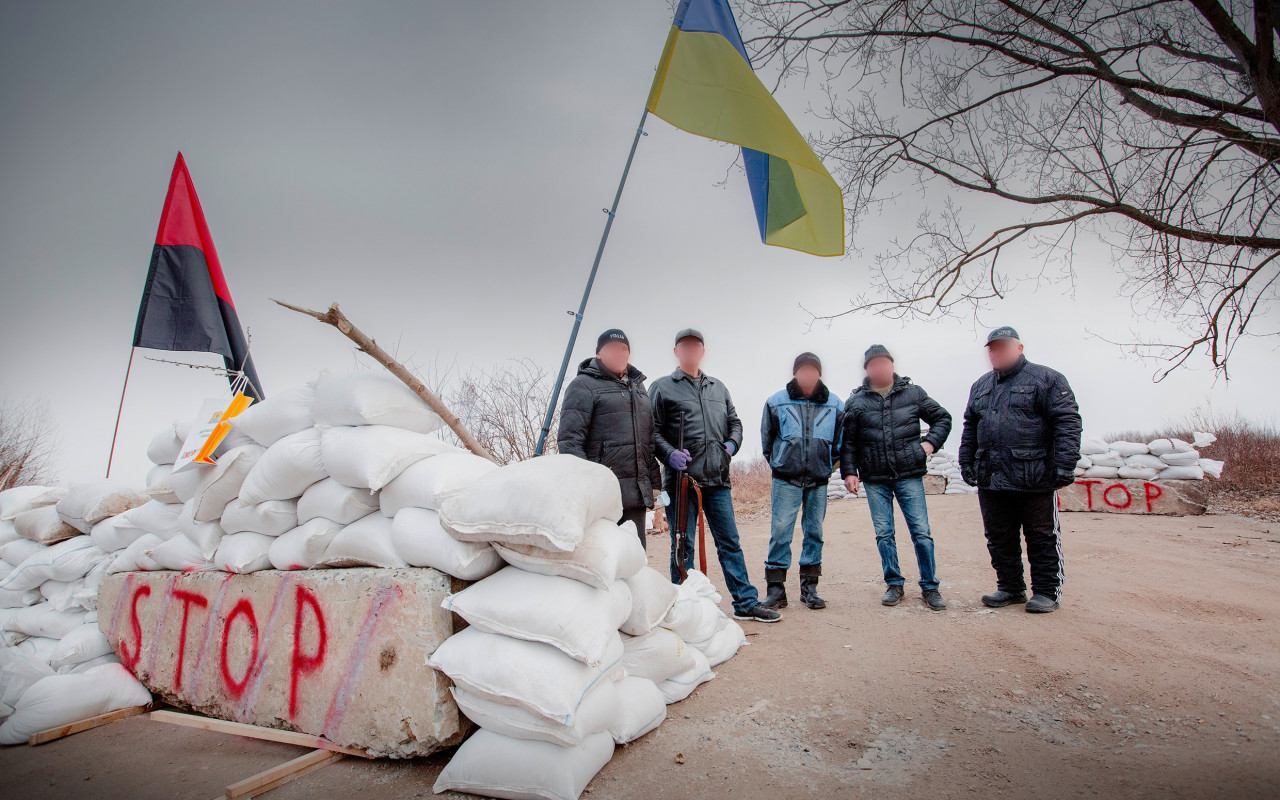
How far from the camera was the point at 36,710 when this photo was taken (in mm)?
2670

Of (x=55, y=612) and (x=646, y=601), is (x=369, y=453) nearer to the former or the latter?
(x=646, y=601)

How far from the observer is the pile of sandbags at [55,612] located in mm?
2779

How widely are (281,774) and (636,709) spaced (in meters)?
1.17

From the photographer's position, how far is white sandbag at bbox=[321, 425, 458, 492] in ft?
7.50

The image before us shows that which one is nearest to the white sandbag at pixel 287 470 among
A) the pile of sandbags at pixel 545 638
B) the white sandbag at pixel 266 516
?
the white sandbag at pixel 266 516

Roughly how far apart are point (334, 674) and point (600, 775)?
1.04 m

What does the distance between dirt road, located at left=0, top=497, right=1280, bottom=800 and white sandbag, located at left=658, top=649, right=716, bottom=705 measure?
0.15 feet

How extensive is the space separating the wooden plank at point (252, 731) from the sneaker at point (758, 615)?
231 centimetres

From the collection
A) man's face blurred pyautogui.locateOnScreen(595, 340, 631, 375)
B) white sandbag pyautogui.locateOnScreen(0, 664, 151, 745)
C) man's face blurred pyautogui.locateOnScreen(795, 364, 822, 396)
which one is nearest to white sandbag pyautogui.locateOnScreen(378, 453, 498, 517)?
man's face blurred pyautogui.locateOnScreen(595, 340, 631, 375)

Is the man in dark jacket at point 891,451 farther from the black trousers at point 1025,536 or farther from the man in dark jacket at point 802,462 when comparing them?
the black trousers at point 1025,536

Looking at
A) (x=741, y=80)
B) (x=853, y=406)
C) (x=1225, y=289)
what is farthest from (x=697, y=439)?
(x=1225, y=289)

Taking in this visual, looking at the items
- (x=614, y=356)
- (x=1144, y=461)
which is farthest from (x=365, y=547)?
(x=1144, y=461)

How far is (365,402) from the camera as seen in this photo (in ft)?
8.16

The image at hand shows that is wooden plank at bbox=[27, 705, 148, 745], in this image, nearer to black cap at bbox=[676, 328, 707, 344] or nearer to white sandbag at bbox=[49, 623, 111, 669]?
white sandbag at bbox=[49, 623, 111, 669]
